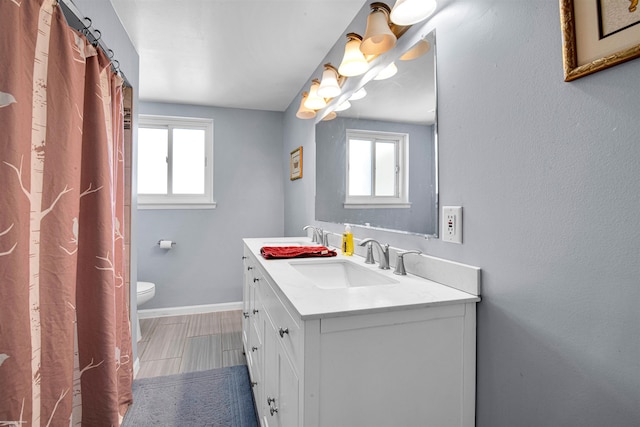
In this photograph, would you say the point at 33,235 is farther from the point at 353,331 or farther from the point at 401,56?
the point at 401,56

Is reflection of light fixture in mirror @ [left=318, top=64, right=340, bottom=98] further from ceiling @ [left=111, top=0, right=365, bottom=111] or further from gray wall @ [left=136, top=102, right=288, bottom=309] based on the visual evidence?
gray wall @ [left=136, top=102, right=288, bottom=309]

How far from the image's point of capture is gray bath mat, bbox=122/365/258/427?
169cm

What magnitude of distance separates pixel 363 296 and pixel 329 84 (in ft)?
4.38

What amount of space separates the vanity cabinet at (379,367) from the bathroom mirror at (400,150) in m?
0.38

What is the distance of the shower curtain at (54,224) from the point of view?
0.90 meters

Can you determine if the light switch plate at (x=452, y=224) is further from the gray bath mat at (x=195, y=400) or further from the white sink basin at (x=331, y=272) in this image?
the gray bath mat at (x=195, y=400)

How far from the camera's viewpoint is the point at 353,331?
84 cm

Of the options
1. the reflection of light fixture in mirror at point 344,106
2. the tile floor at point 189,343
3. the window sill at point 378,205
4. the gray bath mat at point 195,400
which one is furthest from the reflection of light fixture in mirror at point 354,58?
the tile floor at point 189,343

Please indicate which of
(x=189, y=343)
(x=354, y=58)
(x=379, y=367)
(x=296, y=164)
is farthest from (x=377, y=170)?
(x=189, y=343)

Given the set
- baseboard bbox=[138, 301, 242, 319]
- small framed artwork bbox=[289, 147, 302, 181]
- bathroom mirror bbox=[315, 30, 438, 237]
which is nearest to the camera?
bathroom mirror bbox=[315, 30, 438, 237]

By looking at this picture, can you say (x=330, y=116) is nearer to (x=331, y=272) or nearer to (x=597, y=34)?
(x=331, y=272)

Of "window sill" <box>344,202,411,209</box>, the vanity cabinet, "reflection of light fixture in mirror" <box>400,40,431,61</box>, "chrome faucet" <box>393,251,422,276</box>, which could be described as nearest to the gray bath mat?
the vanity cabinet

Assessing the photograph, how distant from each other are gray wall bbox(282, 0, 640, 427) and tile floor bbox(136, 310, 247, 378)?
77.4 inches

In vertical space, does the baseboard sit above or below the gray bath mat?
above
